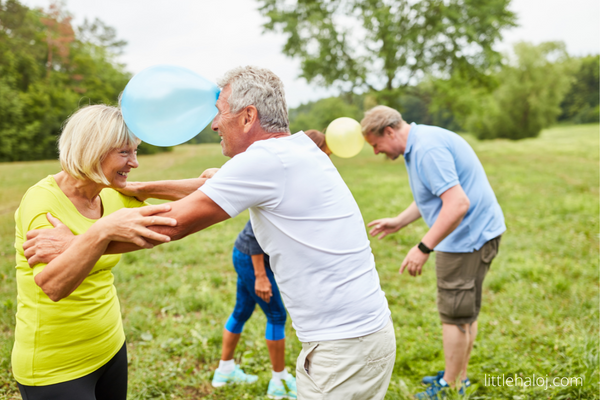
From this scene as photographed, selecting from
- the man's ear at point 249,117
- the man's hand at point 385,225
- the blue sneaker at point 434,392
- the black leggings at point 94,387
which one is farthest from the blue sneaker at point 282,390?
the man's ear at point 249,117

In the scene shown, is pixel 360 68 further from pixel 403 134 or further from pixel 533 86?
pixel 533 86

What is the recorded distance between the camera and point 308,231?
1.56 meters

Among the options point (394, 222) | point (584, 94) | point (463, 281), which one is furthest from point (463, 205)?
point (584, 94)

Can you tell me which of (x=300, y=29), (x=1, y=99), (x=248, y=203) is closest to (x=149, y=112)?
(x=248, y=203)

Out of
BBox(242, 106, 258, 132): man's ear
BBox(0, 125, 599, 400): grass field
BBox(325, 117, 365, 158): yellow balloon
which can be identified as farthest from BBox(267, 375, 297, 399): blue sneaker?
BBox(242, 106, 258, 132): man's ear

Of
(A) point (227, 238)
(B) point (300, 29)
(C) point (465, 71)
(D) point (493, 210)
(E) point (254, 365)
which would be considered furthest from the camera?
(C) point (465, 71)

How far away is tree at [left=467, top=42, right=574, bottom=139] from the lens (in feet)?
134

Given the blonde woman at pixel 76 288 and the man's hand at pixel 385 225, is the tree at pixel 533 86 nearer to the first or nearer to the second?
the man's hand at pixel 385 225

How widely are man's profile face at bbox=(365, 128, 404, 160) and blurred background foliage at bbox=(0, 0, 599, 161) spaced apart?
14.8ft

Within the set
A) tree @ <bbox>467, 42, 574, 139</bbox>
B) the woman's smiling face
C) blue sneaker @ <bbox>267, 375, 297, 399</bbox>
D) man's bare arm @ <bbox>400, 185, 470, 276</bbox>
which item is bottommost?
blue sneaker @ <bbox>267, 375, 297, 399</bbox>

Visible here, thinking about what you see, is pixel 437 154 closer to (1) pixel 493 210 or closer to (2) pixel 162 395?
(1) pixel 493 210

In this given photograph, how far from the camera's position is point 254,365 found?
3637 millimetres

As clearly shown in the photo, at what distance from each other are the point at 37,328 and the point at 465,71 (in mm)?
23677

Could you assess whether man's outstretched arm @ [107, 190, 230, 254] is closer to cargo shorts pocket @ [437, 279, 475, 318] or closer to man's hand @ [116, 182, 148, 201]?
man's hand @ [116, 182, 148, 201]
